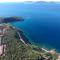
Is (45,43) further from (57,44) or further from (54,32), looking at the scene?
(54,32)

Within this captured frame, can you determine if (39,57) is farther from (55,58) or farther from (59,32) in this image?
(59,32)

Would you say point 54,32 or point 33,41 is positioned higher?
point 54,32

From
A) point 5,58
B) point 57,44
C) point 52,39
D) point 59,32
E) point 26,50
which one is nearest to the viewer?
point 5,58

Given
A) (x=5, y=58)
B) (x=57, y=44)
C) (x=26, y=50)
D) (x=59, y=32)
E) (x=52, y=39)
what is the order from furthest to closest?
1. (x=59, y=32)
2. (x=52, y=39)
3. (x=57, y=44)
4. (x=26, y=50)
5. (x=5, y=58)

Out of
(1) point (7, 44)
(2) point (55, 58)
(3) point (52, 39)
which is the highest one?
(3) point (52, 39)

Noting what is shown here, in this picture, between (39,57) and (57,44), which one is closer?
(39,57)

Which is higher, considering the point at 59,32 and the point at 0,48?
the point at 59,32

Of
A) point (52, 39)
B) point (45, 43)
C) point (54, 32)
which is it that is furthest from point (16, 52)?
point (54, 32)

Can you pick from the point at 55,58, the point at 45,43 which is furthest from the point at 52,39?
the point at 55,58

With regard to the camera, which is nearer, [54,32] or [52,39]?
[52,39]
